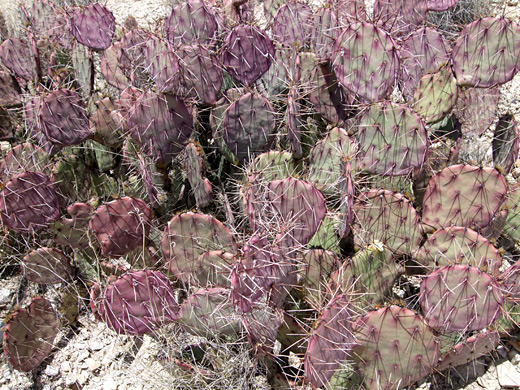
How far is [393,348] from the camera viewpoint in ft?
6.31

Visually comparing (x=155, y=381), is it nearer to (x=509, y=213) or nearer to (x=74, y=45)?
(x=509, y=213)

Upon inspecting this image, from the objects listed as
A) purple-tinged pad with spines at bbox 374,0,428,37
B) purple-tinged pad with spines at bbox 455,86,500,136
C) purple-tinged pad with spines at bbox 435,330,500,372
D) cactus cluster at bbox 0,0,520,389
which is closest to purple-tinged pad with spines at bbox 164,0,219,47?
cactus cluster at bbox 0,0,520,389

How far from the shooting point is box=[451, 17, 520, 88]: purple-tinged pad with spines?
2.77m

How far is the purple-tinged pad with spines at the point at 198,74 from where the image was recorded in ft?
8.55

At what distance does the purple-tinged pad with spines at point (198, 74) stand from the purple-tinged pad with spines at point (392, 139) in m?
0.85

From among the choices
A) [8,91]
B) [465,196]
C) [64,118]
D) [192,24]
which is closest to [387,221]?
[465,196]

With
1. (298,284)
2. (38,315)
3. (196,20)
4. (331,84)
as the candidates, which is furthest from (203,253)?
(196,20)

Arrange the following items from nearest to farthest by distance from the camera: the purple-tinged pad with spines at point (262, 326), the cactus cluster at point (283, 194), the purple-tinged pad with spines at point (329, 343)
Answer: the purple-tinged pad with spines at point (329, 343) → the purple-tinged pad with spines at point (262, 326) → the cactus cluster at point (283, 194)

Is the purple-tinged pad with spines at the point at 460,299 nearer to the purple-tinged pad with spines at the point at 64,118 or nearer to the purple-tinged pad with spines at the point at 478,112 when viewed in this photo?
the purple-tinged pad with spines at the point at 478,112

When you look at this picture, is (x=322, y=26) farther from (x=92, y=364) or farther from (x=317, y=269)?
(x=92, y=364)

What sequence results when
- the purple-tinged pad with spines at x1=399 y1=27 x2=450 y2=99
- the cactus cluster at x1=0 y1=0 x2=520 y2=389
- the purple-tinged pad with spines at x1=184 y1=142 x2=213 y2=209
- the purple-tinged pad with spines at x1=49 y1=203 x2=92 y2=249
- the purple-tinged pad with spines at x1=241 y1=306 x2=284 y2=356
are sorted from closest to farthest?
the purple-tinged pad with spines at x1=241 y1=306 x2=284 y2=356 → the cactus cluster at x1=0 y1=0 x2=520 y2=389 → the purple-tinged pad with spines at x1=184 y1=142 x2=213 y2=209 → the purple-tinged pad with spines at x1=49 y1=203 x2=92 y2=249 → the purple-tinged pad with spines at x1=399 y1=27 x2=450 y2=99

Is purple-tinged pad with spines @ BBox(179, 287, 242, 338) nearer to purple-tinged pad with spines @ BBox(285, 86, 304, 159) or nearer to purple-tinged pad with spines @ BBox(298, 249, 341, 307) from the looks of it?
purple-tinged pad with spines @ BBox(298, 249, 341, 307)

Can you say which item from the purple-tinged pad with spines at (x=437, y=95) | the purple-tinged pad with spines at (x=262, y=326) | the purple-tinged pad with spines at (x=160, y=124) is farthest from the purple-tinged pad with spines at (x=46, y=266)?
the purple-tinged pad with spines at (x=437, y=95)

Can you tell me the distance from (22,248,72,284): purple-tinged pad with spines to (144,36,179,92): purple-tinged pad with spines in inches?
43.4
